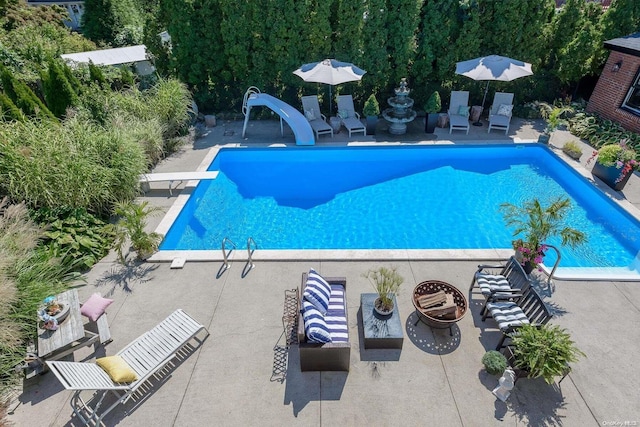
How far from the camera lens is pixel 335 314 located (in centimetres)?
577

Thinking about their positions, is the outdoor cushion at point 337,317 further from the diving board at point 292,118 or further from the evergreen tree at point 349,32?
the evergreen tree at point 349,32

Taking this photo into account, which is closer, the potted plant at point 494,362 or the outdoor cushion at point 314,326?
the outdoor cushion at point 314,326

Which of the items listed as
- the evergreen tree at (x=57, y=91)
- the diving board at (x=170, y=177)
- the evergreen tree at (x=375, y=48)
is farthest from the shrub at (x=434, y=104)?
the evergreen tree at (x=57, y=91)

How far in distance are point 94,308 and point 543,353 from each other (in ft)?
23.8

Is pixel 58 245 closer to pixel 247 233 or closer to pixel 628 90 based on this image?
pixel 247 233

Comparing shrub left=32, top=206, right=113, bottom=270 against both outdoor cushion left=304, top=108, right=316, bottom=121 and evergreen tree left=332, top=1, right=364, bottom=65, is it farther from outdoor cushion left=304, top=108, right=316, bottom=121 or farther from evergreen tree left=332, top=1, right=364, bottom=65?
evergreen tree left=332, top=1, right=364, bottom=65

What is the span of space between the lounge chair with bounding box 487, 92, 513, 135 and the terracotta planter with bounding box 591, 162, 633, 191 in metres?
3.63

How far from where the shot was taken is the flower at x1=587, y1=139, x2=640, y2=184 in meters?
9.64

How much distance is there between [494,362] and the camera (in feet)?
17.2

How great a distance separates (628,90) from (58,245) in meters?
18.7

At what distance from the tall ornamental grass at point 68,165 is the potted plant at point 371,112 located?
8.19 meters

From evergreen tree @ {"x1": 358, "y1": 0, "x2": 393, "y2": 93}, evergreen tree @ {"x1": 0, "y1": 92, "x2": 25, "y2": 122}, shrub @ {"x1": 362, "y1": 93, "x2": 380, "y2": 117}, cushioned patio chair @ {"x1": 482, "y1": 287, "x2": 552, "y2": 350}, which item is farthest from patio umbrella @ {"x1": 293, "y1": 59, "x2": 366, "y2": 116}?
cushioned patio chair @ {"x1": 482, "y1": 287, "x2": 552, "y2": 350}

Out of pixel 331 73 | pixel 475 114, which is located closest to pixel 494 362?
pixel 331 73

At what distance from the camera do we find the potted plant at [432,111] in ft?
42.7
